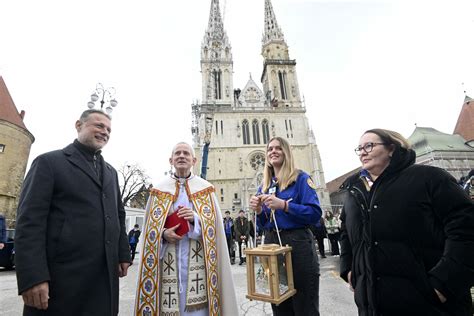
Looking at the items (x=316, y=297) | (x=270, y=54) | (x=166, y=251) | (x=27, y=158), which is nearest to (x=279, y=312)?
(x=316, y=297)

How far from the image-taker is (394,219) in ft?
5.04

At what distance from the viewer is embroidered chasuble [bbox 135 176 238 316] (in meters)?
2.15

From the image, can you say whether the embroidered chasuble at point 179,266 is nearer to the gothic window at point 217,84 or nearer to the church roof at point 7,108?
the church roof at point 7,108

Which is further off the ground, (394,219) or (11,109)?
(11,109)

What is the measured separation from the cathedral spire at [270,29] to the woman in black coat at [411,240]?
4450cm

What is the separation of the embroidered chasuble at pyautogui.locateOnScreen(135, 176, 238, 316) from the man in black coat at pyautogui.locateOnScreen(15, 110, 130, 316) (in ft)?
1.00

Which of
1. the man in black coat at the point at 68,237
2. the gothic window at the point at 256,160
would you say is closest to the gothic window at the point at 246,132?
the gothic window at the point at 256,160

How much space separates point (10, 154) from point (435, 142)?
46192 mm

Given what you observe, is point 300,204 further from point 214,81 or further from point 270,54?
point 270,54

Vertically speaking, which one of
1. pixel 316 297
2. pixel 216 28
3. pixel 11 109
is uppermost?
pixel 216 28

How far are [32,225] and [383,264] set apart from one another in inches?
92.0

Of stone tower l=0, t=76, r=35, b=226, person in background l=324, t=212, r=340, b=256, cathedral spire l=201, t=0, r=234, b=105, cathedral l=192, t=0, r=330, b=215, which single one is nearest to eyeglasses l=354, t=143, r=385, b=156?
person in background l=324, t=212, r=340, b=256

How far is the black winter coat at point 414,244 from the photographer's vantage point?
1343 mm

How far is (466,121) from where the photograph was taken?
3362 centimetres
